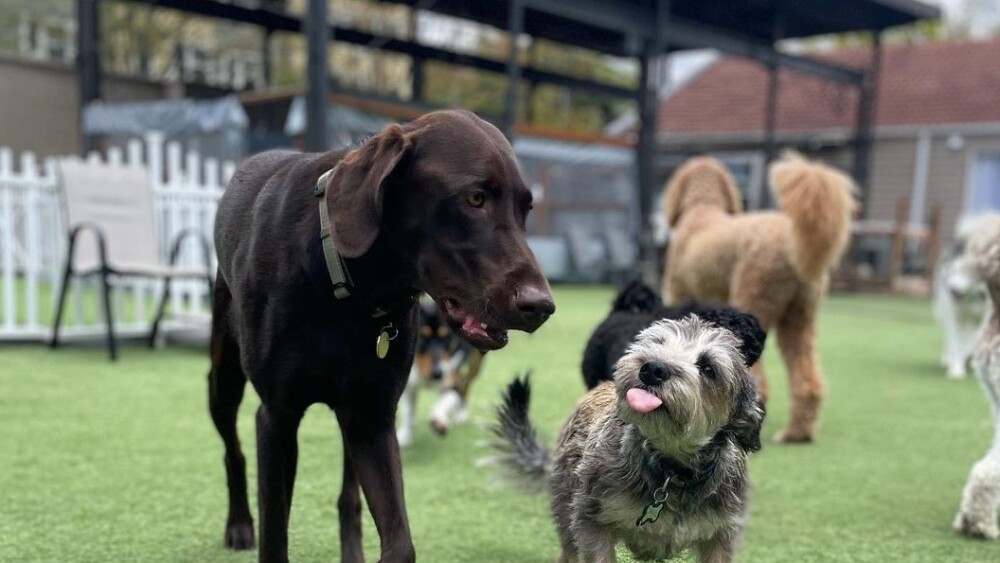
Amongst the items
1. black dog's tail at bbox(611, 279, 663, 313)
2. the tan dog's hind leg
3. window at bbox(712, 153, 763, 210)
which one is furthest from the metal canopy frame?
black dog's tail at bbox(611, 279, 663, 313)

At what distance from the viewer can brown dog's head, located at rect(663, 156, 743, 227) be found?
6062 mm

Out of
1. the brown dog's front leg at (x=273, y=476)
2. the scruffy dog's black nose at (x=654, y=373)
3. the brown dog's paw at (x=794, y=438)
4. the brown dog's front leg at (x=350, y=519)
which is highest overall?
the scruffy dog's black nose at (x=654, y=373)

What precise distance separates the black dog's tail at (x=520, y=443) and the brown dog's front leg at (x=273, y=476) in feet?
3.38

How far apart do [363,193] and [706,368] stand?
0.96 metres

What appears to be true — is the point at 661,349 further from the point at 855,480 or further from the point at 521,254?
the point at 855,480

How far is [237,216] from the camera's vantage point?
2240 millimetres

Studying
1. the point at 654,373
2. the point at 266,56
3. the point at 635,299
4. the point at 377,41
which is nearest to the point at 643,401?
the point at 654,373

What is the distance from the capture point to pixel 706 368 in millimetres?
2062

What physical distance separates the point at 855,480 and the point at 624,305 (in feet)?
4.93

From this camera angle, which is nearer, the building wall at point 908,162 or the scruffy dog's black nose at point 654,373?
the scruffy dog's black nose at point 654,373

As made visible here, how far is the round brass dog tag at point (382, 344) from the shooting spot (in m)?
1.97

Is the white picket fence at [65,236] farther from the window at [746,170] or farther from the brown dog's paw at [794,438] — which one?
the window at [746,170]

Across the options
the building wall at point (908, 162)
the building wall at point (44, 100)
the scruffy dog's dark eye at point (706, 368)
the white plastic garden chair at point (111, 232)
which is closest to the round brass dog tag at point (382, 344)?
the scruffy dog's dark eye at point (706, 368)

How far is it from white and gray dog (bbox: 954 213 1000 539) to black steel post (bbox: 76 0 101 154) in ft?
41.0
